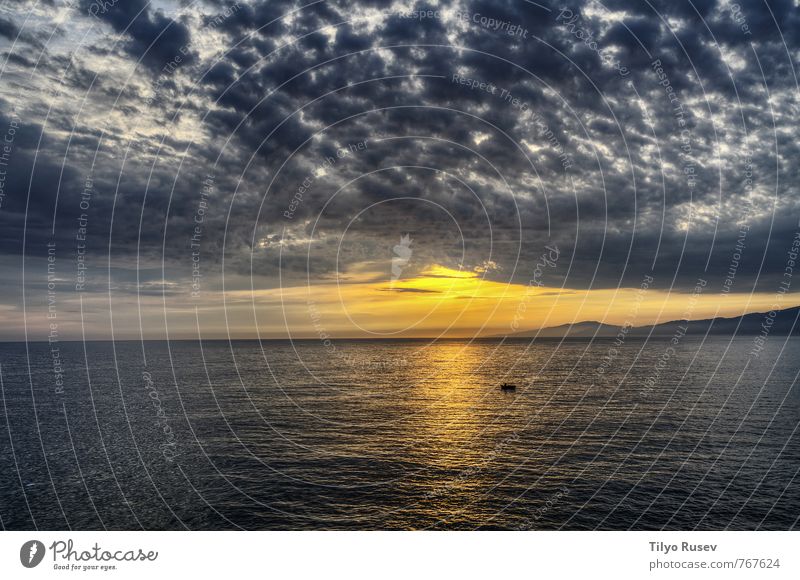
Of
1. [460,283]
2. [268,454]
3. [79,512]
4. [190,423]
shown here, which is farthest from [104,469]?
[460,283]

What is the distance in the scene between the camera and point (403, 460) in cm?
7256

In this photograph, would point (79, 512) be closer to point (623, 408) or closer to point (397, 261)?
point (397, 261)

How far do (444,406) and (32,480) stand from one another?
79.9 metres

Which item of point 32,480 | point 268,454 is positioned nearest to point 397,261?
point 268,454

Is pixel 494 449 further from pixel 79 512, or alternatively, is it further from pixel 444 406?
pixel 79 512

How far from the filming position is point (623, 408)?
365ft

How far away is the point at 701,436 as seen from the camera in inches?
Answer: 3438

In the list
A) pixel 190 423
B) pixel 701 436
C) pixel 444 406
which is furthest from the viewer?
pixel 444 406

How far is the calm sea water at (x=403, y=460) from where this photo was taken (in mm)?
53969

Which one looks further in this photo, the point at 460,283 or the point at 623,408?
the point at 623,408

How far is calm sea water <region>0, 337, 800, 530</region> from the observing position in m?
54.0
